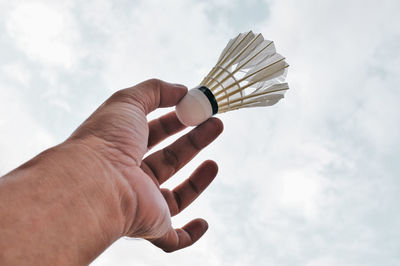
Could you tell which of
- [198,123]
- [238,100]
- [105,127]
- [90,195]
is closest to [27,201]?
[90,195]

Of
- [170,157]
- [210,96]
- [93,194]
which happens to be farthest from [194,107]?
[93,194]

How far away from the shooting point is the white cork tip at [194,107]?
6.07ft

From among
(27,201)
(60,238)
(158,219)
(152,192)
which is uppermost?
(27,201)

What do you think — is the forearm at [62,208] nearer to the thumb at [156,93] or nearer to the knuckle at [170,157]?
the thumb at [156,93]

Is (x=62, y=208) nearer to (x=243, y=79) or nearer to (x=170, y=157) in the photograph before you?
(x=170, y=157)

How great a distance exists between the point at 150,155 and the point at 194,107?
15.7 inches

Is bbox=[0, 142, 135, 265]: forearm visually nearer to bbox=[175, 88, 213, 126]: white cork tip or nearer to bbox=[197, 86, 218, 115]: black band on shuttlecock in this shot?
bbox=[175, 88, 213, 126]: white cork tip

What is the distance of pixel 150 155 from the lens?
6.61ft

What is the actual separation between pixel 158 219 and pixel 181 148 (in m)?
0.60

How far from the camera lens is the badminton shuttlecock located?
76.0 inches

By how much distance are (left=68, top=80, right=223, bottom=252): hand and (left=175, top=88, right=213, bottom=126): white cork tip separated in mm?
41

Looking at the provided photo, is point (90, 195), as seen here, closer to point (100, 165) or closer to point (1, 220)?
point (100, 165)

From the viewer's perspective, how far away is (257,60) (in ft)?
7.07

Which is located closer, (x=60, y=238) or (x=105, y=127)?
(x=60, y=238)
